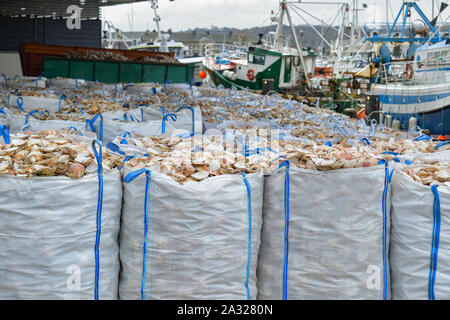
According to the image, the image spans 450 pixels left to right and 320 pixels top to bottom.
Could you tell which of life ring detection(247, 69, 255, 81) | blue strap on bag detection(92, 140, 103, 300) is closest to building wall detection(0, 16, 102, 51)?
life ring detection(247, 69, 255, 81)

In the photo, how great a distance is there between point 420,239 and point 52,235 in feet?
6.76

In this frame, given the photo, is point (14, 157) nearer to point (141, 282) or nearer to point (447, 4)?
point (141, 282)

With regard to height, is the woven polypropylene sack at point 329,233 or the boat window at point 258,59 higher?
the boat window at point 258,59

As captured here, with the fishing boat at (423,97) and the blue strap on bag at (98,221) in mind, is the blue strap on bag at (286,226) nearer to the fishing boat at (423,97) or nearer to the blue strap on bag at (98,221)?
the blue strap on bag at (98,221)

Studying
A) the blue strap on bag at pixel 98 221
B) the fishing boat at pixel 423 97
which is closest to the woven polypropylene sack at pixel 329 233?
the blue strap on bag at pixel 98 221

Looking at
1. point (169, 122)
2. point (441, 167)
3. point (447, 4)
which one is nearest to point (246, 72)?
point (447, 4)

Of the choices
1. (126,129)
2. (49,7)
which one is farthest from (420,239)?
(49,7)

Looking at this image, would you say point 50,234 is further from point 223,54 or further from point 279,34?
point 223,54

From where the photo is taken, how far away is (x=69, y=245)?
260cm

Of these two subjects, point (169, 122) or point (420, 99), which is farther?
point (420, 99)

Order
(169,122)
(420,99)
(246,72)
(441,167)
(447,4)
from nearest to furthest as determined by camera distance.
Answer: (441,167) < (169,122) < (420,99) < (447,4) < (246,72)

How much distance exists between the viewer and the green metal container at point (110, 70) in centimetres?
1356
